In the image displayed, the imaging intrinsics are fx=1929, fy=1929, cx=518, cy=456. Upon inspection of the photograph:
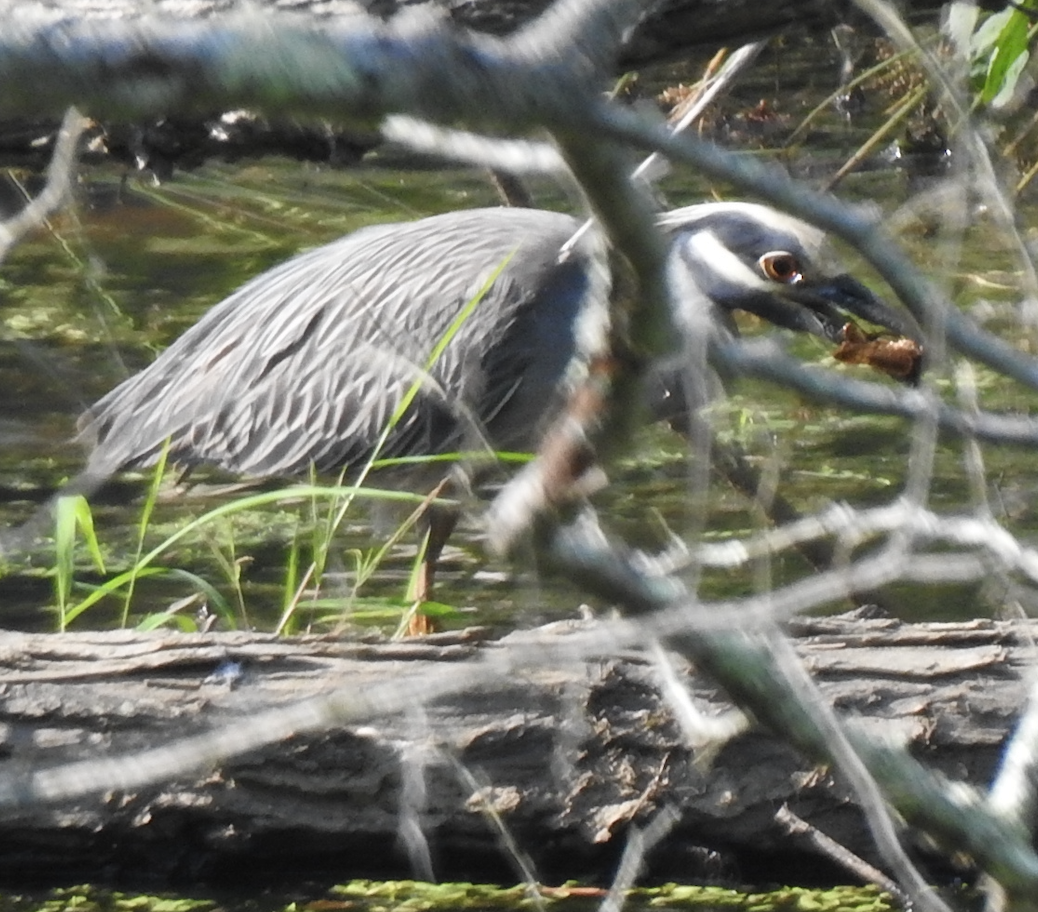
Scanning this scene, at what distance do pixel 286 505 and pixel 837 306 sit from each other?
2.01 m

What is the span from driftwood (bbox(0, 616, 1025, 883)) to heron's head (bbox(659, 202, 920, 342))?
1018 millimetres

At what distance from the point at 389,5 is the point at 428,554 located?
56.6 inches

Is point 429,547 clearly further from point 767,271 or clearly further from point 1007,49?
point 1007,49

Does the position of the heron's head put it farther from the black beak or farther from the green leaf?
the green leaf

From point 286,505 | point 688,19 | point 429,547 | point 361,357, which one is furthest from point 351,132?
point 286,505

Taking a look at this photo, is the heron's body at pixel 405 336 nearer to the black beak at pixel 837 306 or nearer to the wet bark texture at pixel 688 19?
the black beak at pixel 837 306

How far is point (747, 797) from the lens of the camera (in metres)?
3.29

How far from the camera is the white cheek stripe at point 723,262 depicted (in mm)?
4441

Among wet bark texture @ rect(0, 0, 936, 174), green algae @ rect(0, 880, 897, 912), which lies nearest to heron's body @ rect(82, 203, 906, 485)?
wet bark texture @ rect(0, 0, 936, 174)

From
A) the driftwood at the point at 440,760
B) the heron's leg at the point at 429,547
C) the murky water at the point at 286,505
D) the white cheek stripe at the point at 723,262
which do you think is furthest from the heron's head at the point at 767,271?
the driftwood at the point at 440,760

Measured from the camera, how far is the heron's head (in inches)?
164

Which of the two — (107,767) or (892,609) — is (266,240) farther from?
(107,767)

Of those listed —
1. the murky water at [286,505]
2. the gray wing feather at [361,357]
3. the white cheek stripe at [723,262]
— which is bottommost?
the murky water at [286,505]

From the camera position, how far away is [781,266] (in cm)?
436
